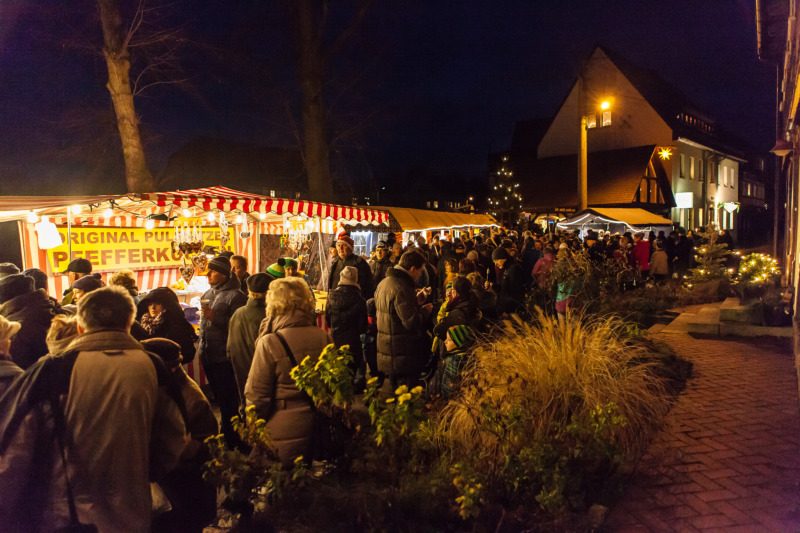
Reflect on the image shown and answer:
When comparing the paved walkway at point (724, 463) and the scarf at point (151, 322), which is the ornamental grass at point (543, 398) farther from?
the scarf at point (151, 322)

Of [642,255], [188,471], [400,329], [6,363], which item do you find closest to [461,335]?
[400,329]

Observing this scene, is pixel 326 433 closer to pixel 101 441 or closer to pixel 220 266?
pixel 101 441

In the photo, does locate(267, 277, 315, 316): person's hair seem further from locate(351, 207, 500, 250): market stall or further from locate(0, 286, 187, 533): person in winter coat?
locate(351, 207, 500, 250): market stall

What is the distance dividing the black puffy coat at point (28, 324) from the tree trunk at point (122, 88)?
875cm

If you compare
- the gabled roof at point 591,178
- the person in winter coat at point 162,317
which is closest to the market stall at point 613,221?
the gabled roof at point 591,178

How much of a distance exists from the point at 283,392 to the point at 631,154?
32.7m

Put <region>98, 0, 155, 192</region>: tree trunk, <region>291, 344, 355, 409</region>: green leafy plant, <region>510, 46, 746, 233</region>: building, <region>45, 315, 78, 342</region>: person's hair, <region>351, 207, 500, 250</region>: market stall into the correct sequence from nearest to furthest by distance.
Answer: <region>45, 315, 78, 342</region>: person's hair, <region>291, 344, 355, 409</region>: green leafy plant, <region>98, 0, 155, 192</region>: tree trunk, <region>351, 207, 500, 250</region>: market stall, <region>510, 46, 746, 233</region>: building

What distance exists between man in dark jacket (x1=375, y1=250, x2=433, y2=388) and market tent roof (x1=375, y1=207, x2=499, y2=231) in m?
10.4

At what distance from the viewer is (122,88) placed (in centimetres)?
1148

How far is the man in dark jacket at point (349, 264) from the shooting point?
7.63 m

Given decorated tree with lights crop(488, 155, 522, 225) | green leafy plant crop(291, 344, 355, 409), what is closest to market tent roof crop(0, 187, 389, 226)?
green leafy plant crop(291, 344, 355, 409)

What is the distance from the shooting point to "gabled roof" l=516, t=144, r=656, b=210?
2947 cm

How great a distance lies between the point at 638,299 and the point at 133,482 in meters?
9.92

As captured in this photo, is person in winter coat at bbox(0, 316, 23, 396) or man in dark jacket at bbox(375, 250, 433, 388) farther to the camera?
Answer: man in dark jacket at bbox(375, 250, 433, 388)
